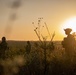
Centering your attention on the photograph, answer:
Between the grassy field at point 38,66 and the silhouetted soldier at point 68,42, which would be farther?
the silhouetted soldier at point 68,42

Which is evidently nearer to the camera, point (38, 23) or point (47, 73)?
point (47, 73)

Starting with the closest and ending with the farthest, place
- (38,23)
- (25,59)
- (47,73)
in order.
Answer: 1. (47,73)
2. (25,59)
3. (38,23)

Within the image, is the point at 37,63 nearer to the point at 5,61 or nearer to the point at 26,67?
the point at 26,67

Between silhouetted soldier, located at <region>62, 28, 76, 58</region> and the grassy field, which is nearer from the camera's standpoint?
the grassy field

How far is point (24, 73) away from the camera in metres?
11.4

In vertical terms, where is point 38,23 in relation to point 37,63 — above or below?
above

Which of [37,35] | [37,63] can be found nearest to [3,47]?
[37,35]

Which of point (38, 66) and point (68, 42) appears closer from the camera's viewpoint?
point (38, 66)

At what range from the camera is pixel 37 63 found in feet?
40.3

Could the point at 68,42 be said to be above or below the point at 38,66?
above

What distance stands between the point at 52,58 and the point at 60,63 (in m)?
0.69

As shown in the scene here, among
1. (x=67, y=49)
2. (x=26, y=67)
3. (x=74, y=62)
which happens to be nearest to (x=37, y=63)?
(x=26, y=67)

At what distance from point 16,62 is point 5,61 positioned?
549 mm

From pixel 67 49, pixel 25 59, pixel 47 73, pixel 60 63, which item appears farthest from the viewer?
pixel 67 49
